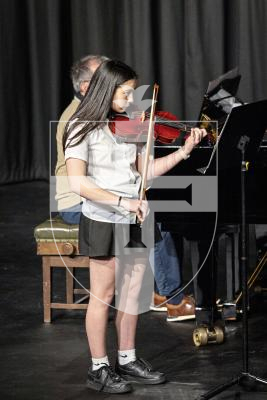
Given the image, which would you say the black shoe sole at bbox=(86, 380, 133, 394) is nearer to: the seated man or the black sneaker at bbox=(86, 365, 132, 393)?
the black sneaker at bbox=(86, 365, 132, 393)

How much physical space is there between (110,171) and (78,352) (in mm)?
1079

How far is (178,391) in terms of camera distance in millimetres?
3783

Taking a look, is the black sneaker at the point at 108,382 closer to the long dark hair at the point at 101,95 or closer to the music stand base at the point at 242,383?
the music stand base at the point at 242,383

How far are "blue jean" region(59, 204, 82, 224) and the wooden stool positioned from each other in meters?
0.03

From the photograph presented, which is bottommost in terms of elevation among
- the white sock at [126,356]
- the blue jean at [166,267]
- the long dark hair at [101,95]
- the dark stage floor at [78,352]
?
the dark stage floor at [78,352]

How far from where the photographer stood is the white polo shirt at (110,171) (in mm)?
3633

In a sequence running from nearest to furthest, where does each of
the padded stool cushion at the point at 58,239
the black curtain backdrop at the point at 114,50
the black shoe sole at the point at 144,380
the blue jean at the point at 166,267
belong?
the black shoe sole at the point at 144,380 → the padded stool cushion at the point at 58,239 → the blue jean at the point at 166,267 → the black curtain backdrop at the point at 114,50

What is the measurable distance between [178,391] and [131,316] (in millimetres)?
370

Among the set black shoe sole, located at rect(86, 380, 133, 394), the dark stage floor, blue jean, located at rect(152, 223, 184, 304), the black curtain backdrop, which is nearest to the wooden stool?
the dark stage floor

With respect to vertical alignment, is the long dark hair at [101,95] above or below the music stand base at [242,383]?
above

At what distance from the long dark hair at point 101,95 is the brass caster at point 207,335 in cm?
128

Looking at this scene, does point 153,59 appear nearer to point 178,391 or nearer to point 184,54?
point 184,54

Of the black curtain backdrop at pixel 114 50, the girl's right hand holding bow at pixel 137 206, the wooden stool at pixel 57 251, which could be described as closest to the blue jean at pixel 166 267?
the wooden stool at pixel 57 251

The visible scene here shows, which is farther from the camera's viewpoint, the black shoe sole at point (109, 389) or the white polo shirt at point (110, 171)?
the black shoe sole at point (109, 389)
